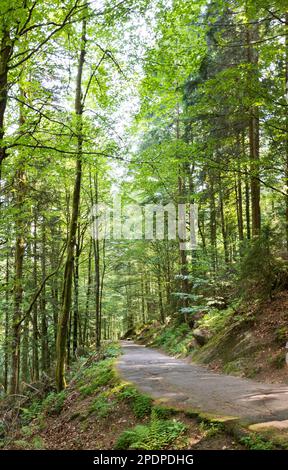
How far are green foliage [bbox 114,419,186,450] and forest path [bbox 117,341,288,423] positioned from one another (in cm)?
53

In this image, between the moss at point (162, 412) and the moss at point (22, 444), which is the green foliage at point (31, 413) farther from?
the moss at point (162, 412)

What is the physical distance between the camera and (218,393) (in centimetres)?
572

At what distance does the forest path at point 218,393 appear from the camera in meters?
4.48

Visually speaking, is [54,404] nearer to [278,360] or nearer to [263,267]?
[278,360]

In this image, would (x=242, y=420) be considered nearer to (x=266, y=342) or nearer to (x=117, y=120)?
(x=266, y=342)

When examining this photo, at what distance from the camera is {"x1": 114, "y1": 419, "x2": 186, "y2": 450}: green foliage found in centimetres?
426

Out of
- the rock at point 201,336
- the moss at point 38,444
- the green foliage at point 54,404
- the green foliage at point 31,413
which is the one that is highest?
the rock at point 201,336

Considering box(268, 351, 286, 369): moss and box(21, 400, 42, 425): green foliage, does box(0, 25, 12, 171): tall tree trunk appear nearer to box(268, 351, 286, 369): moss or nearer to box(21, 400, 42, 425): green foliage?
box(21, 400, 42, 425): green foliage

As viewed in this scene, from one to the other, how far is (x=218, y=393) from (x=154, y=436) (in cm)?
173

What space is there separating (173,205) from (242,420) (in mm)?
15104

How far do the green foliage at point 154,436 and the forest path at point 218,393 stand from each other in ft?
1.73

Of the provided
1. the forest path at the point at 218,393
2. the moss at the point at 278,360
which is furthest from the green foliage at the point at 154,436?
the moss at the point at 278,360

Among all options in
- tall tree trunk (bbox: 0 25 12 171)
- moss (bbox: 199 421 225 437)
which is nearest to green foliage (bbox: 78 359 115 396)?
moss (bbox: 199 421 225 437)
